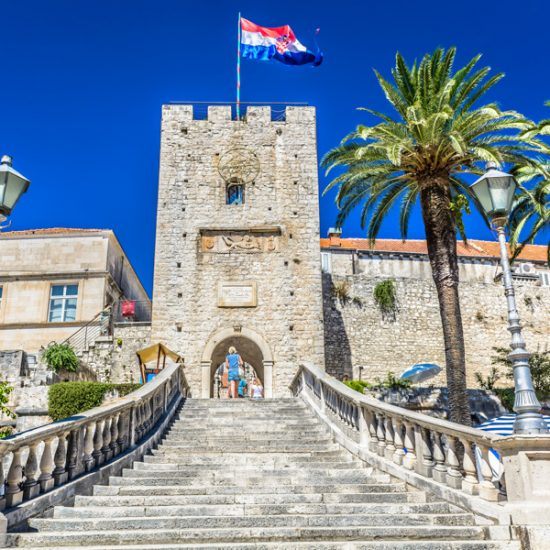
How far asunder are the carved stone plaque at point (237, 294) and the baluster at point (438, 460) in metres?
13.3

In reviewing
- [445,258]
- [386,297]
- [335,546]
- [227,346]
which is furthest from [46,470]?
[386,297]

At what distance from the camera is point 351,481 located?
7.67 metres

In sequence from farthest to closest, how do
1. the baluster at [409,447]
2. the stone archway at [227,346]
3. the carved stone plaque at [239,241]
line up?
1. the carved stone plaque at [239,241]
2. the stone archway at [227,346]
3. the baluster at [409,447]

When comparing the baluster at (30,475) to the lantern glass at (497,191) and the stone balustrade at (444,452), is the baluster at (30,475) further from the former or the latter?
the lantern glass at (497,191)

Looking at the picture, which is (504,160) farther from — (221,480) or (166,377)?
(221,480)

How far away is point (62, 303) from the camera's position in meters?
23.7

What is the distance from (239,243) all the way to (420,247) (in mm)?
19147

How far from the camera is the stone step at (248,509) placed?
6.20m

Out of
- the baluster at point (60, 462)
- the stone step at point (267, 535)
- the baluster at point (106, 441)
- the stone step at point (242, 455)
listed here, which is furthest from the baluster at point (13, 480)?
the stone step at point (242, 455)

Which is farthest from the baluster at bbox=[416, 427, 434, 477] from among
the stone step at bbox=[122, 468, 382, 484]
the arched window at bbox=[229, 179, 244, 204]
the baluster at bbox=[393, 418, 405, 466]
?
the arched window at bbox=[229, 179, 244, 204]

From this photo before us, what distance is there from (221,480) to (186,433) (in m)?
3.52

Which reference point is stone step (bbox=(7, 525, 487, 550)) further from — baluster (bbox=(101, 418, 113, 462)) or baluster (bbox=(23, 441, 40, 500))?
baluster (bbox=(101, 418, 113, 462))

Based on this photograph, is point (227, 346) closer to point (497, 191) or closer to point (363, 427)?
point (363, 427)

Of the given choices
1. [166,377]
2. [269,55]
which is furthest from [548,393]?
[269,55]
